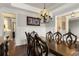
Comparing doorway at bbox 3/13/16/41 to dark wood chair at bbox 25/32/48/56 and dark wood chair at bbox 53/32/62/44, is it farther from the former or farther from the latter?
dark wood chair at bbox 53/32/62/44

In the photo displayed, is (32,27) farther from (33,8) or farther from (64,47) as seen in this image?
(64,47)

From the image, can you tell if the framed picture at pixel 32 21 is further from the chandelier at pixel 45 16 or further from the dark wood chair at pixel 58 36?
the dark wood chair at pixel 58 36

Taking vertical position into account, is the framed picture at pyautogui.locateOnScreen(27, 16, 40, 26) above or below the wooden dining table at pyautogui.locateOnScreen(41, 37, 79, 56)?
above

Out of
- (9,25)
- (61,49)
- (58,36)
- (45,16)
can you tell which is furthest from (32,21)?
(61,49)

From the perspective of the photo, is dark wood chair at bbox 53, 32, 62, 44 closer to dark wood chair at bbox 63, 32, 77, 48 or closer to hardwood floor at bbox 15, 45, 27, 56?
dark wood chair at bbox 63, 32, 77, 48

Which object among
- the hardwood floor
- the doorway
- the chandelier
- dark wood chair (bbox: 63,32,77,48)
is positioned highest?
the chandelier

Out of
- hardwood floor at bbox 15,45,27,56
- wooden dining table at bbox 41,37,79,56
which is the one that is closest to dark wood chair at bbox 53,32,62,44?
wooden dining table at bbox 41,37,79,56

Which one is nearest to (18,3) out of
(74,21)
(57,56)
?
(74,21)

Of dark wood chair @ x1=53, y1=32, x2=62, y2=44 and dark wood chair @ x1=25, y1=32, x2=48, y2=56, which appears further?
dark wood chair @ x1=53, y1=32, x2=62, y2=44

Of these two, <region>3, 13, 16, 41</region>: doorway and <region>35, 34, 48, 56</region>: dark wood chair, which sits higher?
<region>3, 13, 16, 41</region>: doorway

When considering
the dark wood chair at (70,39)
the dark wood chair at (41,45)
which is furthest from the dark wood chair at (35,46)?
the dark wood chair at (70,39)

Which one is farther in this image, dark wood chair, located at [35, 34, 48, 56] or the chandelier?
the chandelier

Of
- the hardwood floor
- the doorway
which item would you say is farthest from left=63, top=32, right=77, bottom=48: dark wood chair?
the doorway

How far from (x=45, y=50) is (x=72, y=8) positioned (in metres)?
0.65
